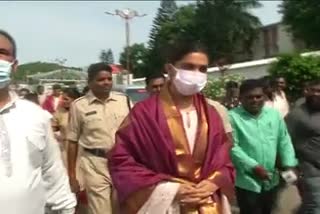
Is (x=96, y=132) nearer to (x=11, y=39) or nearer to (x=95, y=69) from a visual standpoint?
(x=95, y=69)

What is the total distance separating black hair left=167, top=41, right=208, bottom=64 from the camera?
13.9 ft

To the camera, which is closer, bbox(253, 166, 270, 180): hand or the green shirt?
bbox(253, 166, 270, 180): hand

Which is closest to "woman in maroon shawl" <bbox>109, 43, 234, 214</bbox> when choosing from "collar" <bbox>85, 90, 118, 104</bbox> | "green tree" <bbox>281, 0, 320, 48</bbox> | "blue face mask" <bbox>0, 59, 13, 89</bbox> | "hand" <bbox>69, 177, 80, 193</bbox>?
"blue face mask" <bbox>0, 59, 13, 89</bbox>

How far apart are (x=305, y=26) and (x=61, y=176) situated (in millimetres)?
47740

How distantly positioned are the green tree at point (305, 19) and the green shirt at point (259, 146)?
43171mm

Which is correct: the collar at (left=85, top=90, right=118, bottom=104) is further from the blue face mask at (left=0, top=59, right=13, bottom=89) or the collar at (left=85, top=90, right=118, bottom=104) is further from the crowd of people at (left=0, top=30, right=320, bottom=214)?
the blue face mask at (left=0, top=59, right=13, bottom=89)

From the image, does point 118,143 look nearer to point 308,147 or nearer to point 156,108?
point 156,108

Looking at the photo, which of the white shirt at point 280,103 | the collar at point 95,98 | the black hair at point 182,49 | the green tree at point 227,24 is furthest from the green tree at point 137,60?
the black hair at point 182,49

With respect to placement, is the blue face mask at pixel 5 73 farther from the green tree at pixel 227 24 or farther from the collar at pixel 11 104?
the green tree at pixel 227 24

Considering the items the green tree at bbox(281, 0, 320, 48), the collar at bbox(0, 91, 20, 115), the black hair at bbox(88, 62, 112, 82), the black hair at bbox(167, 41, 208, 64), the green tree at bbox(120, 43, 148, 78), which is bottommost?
the green tree at bbox(120, 43, 148, 78)

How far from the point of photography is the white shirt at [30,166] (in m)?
3.58

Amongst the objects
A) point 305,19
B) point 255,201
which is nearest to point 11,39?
point 255,201

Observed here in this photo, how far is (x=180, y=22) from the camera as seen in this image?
74.1m

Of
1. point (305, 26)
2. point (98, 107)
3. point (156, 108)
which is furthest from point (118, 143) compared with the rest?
point (305, 26)
